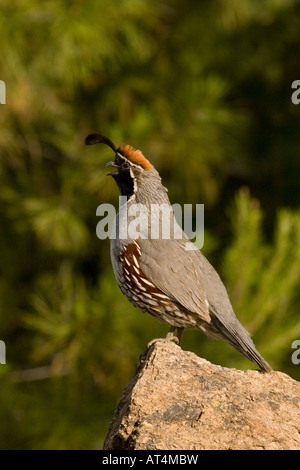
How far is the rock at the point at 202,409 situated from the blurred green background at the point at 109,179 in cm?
179

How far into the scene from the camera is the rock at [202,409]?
2.44 meters

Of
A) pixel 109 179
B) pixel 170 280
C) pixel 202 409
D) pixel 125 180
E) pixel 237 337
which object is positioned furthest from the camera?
pixel 109 179

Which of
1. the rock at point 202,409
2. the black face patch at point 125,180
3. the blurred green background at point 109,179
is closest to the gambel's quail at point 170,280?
the black face patch at point 125,180

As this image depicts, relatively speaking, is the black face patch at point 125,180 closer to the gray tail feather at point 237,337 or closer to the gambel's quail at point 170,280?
the gambel's quail at point 170,280

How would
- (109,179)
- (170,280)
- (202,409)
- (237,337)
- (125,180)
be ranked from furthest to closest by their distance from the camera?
(109,179), (125,180), (170,280), (237,337), (202,409)

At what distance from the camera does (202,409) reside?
8.32 ft

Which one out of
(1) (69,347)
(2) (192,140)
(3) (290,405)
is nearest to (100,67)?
(2) (192,140)

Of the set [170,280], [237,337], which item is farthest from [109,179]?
[237,337]

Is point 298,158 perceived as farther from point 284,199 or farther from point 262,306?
point 262,306

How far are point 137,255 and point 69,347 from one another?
1.87 metres

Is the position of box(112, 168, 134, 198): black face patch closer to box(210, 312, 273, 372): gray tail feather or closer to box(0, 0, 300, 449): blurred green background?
box(210, 312, 273, 372): gray tail feather

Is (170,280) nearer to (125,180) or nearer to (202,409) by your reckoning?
(125,180)

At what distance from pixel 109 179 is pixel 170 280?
2.41 meters

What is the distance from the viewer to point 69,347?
16.8 feet
